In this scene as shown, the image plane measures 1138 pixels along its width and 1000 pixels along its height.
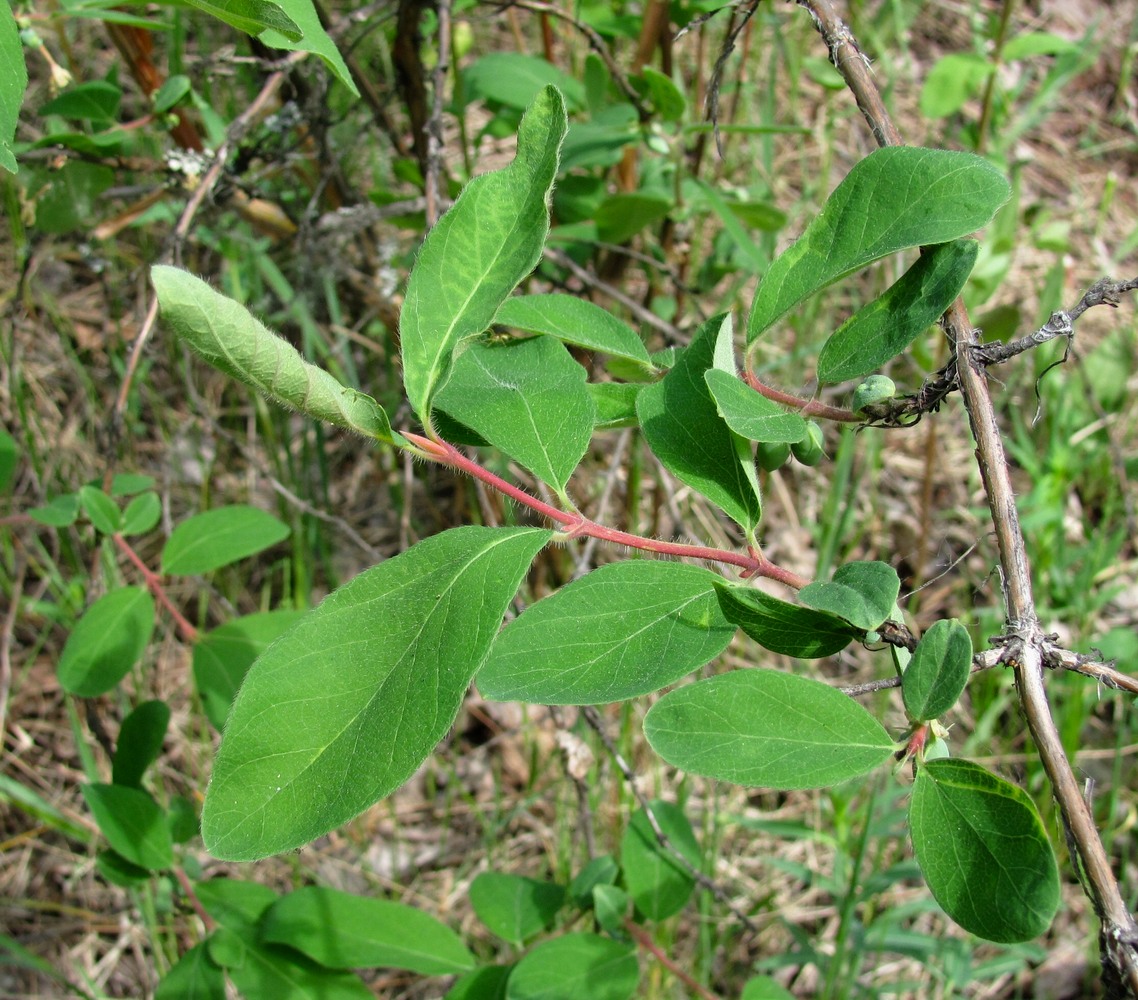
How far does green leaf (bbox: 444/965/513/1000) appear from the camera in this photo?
127 cm

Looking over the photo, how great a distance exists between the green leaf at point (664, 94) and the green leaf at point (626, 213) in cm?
14

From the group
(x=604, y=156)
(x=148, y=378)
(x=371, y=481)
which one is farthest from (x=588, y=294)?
(x=148, y=378)

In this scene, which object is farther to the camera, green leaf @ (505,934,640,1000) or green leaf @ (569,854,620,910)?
green leaf @ (569,854,620,910)

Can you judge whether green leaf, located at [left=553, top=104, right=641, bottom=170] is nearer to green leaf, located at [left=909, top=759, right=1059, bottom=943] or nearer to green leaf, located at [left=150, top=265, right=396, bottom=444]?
green leaf, located at [left=150, top=265, right=396, bottom=444]

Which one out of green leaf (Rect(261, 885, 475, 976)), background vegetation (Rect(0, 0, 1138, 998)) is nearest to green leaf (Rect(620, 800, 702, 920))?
background vegetation (Rect(0, 0, 1138, 998))

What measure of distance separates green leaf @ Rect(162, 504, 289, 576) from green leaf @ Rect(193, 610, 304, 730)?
0.10 m

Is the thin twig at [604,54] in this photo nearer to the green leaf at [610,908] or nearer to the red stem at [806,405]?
the red stem at [806,405]

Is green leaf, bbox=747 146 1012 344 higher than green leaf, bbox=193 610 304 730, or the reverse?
green leaf, bbox=747 146 1012 344

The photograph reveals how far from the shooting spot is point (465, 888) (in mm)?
2205

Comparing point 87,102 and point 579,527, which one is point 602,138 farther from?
point 579,527

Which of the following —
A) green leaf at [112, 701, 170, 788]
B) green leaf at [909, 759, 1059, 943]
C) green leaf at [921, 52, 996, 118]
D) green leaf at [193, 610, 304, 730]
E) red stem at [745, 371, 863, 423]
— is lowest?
green leaf at [112, 701, 170, 788]

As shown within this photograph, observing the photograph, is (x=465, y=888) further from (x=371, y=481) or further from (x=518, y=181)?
(x=518, y=181)

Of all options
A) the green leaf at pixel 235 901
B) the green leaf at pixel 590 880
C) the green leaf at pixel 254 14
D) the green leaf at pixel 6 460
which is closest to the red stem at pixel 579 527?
the green leaf at pixel 254 14

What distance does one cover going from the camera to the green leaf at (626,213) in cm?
171
